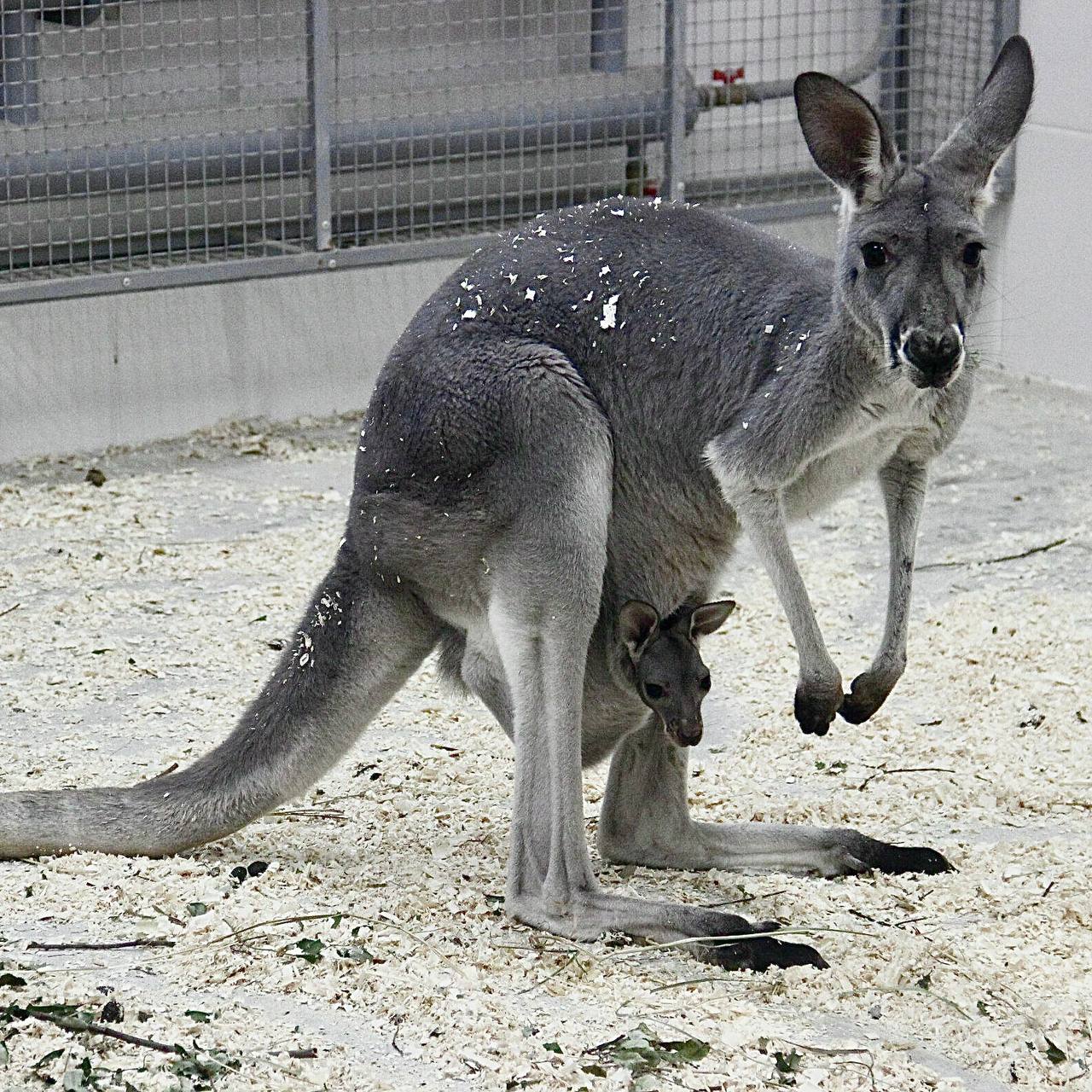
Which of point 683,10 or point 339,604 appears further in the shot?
point 683,10

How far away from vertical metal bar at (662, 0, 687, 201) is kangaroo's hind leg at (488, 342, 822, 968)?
13.7ft

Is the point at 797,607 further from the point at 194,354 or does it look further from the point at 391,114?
the point at 391,114

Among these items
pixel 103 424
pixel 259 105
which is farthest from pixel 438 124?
pixel 103 424

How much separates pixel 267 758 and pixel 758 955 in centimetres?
95

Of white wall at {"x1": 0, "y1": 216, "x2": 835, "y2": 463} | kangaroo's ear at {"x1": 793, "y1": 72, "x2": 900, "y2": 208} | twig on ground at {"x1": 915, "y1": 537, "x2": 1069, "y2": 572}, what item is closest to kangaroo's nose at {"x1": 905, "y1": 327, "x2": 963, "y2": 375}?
kangaroo's ear at {"x1": 793, "y1": 72, "x2": 900, "y2": 208}

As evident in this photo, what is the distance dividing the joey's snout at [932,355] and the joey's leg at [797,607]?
422 millimetres

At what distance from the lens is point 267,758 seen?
334 centimetres

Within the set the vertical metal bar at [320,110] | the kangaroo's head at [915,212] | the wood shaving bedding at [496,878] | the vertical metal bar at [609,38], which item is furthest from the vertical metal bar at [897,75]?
the kangaroo's head at [915,212]

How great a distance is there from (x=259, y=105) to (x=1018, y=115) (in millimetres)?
3907

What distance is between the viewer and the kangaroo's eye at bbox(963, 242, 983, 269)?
9.96 feet

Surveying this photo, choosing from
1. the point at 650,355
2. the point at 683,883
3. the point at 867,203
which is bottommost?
the point at 683,883

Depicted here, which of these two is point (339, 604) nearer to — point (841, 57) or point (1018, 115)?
point (1018, 115)

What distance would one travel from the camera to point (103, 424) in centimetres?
668

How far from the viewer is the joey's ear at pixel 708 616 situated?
3.42 m
